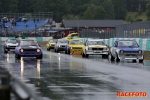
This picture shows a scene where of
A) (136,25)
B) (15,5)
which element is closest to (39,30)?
(15,5)

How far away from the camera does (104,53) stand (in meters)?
38.8

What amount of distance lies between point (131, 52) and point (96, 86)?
55.0 feet

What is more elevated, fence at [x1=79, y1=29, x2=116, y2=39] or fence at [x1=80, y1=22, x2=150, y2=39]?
fence at [x1=80, y1=22, x2=150, y2=39]

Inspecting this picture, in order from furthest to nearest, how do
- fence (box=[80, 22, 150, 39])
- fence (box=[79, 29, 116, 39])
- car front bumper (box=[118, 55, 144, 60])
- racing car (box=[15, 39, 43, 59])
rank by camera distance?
fence (box=[79, 29, 116, 39])
fence (box=[80, 22, 150, 39])
racing car (box=[15, 39, 43, 59])
car front bumper (box=[118, 55, 144, 60])

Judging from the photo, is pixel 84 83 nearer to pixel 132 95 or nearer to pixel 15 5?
Result: pixel 132 95

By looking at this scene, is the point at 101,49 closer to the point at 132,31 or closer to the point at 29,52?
the point at 29,52

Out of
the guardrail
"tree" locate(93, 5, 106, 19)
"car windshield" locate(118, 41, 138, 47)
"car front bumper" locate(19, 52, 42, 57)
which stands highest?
the guardrail

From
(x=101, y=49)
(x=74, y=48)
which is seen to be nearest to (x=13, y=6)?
(x=74, y=48)

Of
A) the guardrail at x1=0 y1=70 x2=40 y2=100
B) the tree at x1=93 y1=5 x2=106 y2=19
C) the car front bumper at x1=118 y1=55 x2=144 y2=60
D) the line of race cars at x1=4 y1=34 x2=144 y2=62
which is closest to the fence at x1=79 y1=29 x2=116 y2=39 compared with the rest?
the line of race cars at x1=4 y1=34 x2=144 y2=62

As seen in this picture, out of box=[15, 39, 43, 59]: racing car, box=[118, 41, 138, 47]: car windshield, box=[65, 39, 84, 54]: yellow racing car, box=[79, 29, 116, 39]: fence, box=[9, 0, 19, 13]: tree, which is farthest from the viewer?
box=[9, 0, 19, 13]: tree

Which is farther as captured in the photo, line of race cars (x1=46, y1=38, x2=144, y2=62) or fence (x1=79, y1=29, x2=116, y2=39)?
fence (x1=79, y1=29, x2=116, y2=39)

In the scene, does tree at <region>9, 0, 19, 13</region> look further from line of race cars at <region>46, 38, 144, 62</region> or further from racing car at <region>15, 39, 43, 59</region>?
racing car at <region>15, 39, 43, 59</region>

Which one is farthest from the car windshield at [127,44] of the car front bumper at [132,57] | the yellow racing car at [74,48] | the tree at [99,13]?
the tree at [99,13]

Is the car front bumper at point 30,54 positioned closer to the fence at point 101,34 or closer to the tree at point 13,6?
the fence at point 101,34
